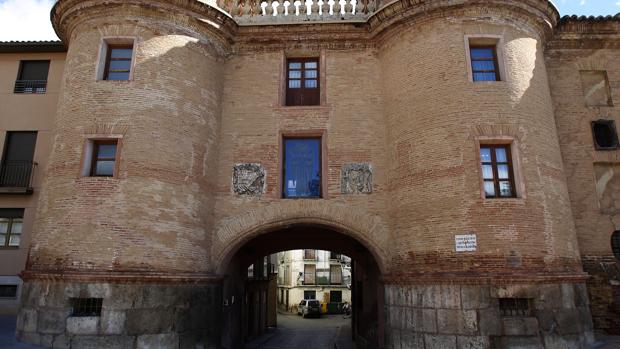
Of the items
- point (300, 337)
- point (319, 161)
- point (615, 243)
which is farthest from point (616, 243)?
point (300, 337)

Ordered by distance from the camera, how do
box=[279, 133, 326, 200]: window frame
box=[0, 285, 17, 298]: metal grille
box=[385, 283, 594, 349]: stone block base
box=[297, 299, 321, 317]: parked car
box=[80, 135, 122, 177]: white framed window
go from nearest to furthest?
box=[385, 283, 594, 349]: stone block base → box=[80, 135, 122, 177]: white framed window → box=[279, 133, 326, 200]: window frame → box=[0, 285, 17, 298]: metal grille → box=[297, 299, 321, 317]: parked car

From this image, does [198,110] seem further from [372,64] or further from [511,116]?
[511,116]

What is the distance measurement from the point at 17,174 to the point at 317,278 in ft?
99.6

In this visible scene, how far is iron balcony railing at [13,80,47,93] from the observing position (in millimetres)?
16547

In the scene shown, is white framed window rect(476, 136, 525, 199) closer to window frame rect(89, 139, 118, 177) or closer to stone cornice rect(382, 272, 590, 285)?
stone cornice rect(382, 272, 590, 285)

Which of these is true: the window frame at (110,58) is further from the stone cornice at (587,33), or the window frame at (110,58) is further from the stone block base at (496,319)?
the stone cornice at (587,33)

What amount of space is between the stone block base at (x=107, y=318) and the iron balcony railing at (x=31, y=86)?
333 inches

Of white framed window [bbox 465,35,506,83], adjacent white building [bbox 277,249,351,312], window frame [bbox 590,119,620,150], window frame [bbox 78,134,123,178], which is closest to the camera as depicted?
window frame [bbox 78,134,123,178]

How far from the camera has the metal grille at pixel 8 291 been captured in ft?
48.4

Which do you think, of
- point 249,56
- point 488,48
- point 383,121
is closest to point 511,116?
point 488,48

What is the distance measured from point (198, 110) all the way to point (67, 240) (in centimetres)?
487

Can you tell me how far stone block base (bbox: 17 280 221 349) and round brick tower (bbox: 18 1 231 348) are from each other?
0.02 m

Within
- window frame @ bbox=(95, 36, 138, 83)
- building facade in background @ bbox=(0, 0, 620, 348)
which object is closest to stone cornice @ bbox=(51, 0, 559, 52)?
building facade in background @ bbox=(0, 0, 620, 348)

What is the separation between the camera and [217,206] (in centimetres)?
1312
